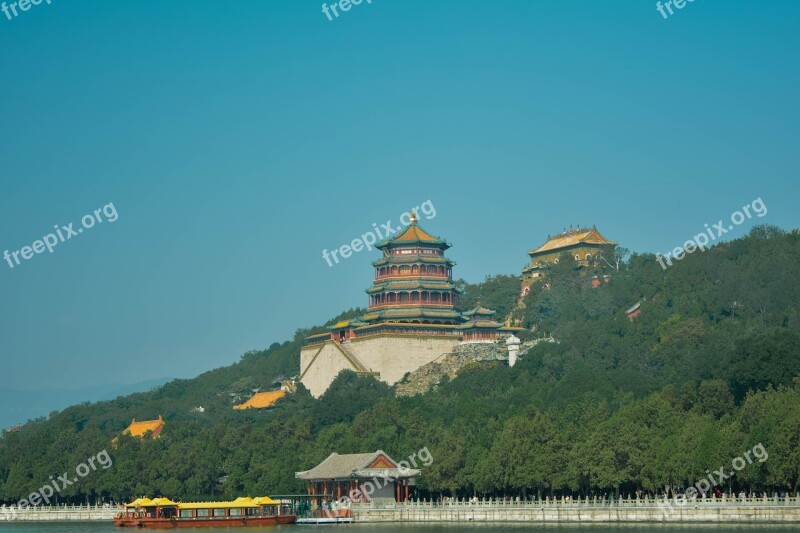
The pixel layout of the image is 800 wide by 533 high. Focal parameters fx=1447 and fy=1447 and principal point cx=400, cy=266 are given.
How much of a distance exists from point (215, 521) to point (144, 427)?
43.7 m

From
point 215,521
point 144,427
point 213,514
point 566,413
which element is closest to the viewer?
point 215,521

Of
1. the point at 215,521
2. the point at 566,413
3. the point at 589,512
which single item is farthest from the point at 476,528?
the point at 215,521

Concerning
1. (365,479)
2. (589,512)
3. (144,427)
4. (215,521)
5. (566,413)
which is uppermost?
(144,427)

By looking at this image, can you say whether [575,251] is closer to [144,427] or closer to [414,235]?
[414,235]

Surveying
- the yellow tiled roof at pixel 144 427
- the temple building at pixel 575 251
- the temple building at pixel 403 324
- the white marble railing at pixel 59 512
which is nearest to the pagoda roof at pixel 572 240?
the temple building at pixel 575 251

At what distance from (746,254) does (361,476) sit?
49890 millimetres

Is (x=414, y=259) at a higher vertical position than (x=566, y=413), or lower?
higher

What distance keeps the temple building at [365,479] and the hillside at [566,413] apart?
1885mm

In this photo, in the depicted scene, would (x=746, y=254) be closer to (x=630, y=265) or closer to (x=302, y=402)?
(x=630, y=265)

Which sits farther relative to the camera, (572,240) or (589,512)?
(572,240)

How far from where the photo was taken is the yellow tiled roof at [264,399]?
4651 inches

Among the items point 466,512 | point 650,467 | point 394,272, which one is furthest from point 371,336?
point 650,467

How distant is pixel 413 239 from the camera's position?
4621 inches

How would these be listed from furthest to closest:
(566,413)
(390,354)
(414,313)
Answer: (414,313) < (390,354) < (566,413)
